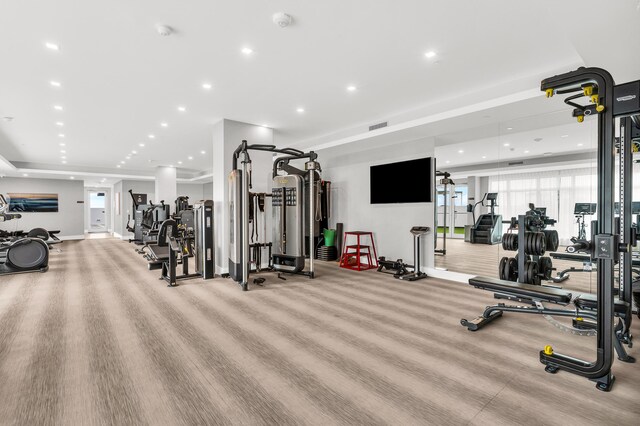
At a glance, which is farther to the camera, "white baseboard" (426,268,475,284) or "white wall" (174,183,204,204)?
"white wall" (174,183,204,204)

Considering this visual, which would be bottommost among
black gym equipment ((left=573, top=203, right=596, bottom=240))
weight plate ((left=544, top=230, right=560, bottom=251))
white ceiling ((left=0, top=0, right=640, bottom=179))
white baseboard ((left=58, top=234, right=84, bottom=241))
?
white baseboard ((left=58, top=234, right=84, bottom=241))

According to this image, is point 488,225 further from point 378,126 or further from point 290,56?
point 290,56

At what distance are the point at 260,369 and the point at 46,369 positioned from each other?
172 centimetres

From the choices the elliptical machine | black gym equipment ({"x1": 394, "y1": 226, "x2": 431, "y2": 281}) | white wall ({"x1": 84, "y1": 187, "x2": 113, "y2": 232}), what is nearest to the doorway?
white wall ({"x1": 84, "y1": 187, "x2": 113, "y2": 232})

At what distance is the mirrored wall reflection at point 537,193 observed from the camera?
4.04 m

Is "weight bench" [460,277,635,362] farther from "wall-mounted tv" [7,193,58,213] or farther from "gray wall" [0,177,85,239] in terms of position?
"wall-mounted tv" [7,193,58,213]

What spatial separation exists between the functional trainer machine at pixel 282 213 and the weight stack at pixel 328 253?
173cm

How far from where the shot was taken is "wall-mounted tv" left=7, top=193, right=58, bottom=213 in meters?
Result: 13.6

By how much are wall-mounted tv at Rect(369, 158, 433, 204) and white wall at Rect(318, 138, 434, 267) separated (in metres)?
0.08

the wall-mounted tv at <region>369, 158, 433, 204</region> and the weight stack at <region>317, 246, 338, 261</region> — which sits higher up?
the wall-mounted tv at <region>369, 158, 433, 204</region>

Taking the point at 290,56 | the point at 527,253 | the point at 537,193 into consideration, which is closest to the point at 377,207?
the point at 537,193

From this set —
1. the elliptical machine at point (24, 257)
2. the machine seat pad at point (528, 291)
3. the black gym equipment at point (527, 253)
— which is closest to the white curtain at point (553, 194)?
the black gym equipment at point (527, 253)

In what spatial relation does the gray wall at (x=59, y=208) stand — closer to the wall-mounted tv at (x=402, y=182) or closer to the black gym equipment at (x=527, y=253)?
the wall-mounted tv at (x=402, y=182)

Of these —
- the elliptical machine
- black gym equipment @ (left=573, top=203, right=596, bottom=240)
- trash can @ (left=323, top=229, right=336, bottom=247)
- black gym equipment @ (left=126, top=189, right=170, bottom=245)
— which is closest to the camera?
black gym equipment @ (left=573, top=203, right=596, bottom=240)
